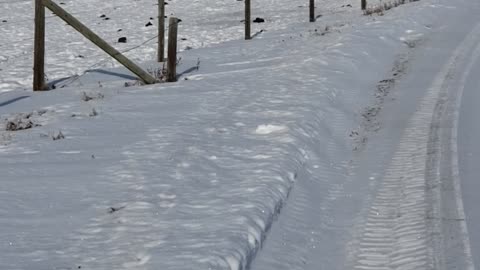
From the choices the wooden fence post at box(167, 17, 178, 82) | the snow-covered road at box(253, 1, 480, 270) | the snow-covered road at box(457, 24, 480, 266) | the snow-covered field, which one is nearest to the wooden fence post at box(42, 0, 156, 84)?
the wooden fence post at box(167, 17, 178, 82)

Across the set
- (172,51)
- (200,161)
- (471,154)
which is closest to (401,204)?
(471,154)

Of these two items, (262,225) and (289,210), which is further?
(289,210)

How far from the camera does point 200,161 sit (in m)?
7.43

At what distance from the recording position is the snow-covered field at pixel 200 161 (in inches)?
215

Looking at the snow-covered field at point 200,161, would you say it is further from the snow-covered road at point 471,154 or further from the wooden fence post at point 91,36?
the snow-covered road at point 471,154

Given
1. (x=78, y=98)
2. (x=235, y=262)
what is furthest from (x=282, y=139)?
(x=78, y=98)

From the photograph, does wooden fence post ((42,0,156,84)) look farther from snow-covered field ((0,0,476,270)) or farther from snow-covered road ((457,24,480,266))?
snow-covered road ((457,24,480,266))

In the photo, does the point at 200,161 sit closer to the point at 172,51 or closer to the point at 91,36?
the point at 91,36

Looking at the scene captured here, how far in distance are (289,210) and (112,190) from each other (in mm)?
1513

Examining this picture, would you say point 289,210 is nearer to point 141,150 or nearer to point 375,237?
point 375,237

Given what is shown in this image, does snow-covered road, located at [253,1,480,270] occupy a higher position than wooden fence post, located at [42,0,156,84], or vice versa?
wooden fence post, located at [42,0,156,84]

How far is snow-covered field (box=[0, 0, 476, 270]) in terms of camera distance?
17.9ft

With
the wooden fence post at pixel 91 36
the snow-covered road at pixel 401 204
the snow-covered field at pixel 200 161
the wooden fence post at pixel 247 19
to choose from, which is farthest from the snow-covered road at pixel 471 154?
the wooden fence post at pixel 247 19

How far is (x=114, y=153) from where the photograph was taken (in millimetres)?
7715
